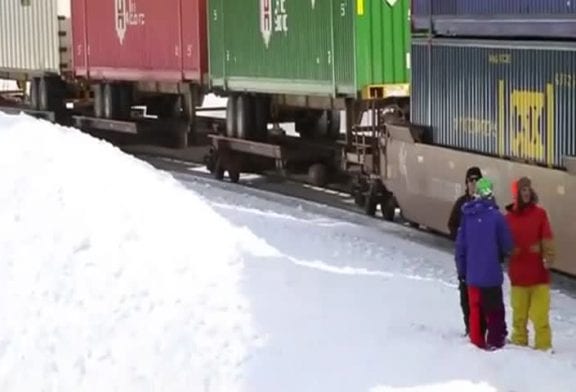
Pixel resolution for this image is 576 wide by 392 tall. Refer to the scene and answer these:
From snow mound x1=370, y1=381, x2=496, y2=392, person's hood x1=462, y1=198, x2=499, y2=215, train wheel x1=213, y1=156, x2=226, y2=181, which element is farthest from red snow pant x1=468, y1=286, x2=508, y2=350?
train wheel x1=213, y1=156, x2=226, y2=181

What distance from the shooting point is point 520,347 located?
9.59 metres

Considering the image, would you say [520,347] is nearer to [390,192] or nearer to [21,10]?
[390,192]

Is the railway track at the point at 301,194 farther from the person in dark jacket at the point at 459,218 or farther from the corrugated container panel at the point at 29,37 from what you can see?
the corrugated container panel at the point at 29,37

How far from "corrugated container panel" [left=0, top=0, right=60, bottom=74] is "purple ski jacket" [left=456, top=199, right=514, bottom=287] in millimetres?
17857

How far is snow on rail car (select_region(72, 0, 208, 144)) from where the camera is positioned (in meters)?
22.0

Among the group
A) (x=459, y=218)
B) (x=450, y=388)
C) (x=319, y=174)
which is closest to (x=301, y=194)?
(x=319, y=174)

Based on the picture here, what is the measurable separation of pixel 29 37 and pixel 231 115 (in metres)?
7.59

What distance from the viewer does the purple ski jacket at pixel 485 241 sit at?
9328 millimetres

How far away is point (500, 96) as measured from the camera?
1416cm

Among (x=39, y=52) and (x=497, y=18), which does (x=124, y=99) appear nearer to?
(x=39, y=52)

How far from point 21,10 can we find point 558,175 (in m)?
17.4

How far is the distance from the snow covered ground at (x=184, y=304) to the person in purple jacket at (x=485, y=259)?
18 centimetres

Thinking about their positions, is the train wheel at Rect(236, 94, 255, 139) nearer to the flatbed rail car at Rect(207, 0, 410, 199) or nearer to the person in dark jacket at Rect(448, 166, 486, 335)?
the flatbed rail car at Rect(207, 0, 410, 199)

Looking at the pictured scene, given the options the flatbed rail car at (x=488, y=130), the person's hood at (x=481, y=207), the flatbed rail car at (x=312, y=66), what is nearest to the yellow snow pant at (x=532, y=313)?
the person's hood at (x=481, y=207)
